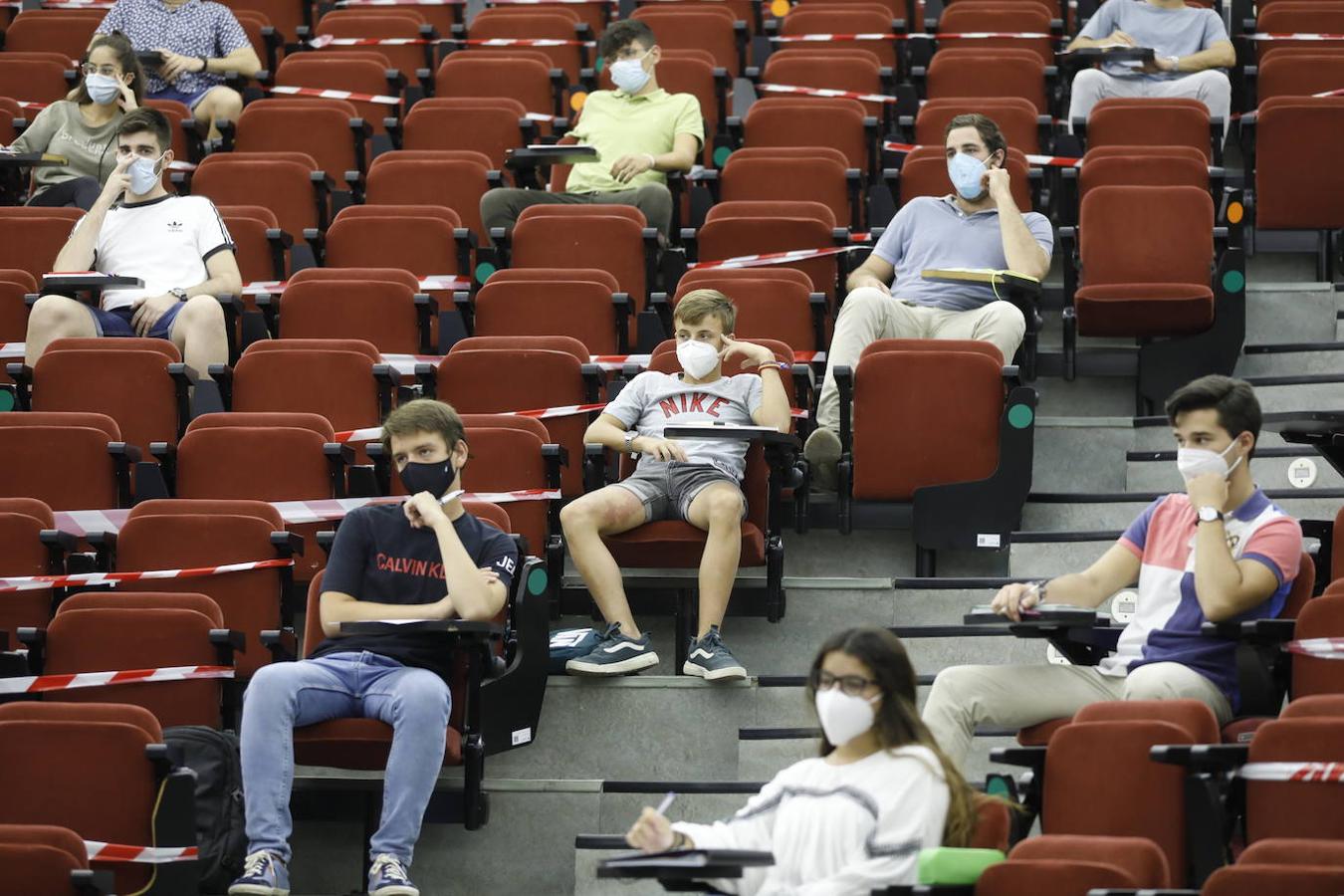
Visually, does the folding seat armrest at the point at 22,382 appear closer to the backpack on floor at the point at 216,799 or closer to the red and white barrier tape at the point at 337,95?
the backpack on floor at the point at 216,799

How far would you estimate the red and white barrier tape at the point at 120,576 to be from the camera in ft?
15.9

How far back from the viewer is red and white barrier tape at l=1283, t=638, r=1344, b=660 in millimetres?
3904

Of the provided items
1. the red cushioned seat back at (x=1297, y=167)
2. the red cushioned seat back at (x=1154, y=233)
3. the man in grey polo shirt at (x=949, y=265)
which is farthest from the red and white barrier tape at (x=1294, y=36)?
the man in grey polo shirt at (x=949, y=265)

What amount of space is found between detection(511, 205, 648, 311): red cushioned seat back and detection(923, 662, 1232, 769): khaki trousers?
94.6 inches

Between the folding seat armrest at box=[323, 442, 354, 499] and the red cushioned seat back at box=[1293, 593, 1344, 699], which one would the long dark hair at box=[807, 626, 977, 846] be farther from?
the folding seat armrest at box=[323, 442, 354, 499]

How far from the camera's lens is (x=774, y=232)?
6.34 m

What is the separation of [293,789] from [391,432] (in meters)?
0.74

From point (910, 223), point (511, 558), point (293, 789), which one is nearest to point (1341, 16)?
point (910, 223)

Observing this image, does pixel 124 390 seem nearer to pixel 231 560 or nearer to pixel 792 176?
pixel 231 560

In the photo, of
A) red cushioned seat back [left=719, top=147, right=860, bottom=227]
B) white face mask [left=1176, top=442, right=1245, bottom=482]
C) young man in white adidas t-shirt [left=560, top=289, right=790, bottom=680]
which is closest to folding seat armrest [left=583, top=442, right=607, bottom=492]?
young man in white adidas t-shirt [left=560, top=289, right=790, bottom=680]

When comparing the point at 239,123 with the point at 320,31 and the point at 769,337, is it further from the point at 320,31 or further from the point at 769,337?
the point at 769,337

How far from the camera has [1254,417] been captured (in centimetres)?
407

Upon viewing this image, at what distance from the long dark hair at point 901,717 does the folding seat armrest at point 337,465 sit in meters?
2.04

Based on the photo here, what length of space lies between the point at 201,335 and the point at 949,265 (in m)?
1.97
